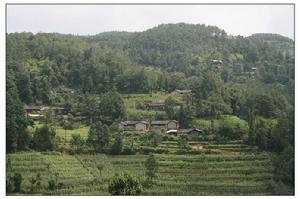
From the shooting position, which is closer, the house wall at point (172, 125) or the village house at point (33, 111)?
the house wall at point (172, 125)

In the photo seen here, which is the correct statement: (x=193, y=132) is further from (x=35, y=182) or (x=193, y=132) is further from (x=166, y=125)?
(x=35, y=182)

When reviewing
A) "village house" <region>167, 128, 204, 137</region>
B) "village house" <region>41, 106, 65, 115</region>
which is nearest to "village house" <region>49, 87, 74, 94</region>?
"village house" <region>41, 106, 65, 115</region>

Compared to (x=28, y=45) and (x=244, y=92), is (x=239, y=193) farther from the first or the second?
(x=28, y=45)

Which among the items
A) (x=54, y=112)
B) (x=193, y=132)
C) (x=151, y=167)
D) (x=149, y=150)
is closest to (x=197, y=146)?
(x=193, y=132)

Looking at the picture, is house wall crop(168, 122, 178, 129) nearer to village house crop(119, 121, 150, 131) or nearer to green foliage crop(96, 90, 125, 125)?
village house crop(119, 121, 150, 131)

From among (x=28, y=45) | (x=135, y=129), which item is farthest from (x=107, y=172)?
(x=28, y=45)

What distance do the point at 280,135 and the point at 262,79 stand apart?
14.3 ft

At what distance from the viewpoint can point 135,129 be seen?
14.8m

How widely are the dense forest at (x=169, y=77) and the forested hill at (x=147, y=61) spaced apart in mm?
32

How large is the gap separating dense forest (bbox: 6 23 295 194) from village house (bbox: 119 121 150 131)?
47 cm

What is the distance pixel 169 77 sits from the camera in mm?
17469

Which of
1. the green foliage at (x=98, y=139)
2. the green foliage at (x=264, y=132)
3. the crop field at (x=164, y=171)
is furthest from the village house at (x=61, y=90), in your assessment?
the green foliage at (x=264, y=132)

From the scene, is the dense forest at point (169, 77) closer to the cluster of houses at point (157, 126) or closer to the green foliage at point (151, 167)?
the cluster of houses at point (157, 126)

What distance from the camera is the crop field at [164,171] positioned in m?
12.5
